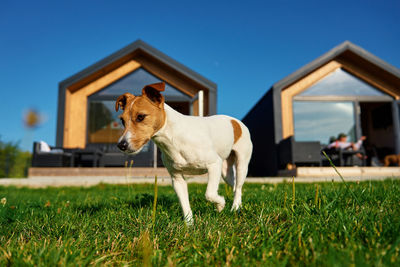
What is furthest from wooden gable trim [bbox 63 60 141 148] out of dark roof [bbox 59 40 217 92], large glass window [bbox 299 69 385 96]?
large glass window [bbox 299 69 385 96]

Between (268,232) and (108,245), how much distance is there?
849 millimetres

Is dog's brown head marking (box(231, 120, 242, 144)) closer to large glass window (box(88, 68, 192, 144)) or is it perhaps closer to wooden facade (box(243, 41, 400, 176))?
wooden facade (box(243, 41, 400, 176))

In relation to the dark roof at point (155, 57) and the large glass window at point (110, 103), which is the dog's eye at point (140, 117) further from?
the large glass window at point (110, 103)

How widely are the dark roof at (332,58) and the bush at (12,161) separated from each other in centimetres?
1187

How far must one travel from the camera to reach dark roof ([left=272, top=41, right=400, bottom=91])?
9875 mm

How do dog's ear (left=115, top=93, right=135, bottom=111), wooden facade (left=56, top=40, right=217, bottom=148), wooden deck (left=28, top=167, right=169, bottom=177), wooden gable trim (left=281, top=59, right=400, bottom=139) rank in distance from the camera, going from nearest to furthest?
dog's ear (left=115, top=93, right=135, bottom=111)
wooden deck (left=28, top=167, right=169, bottom=177)
wooden facade (left=56, top=40, right=217, bottom=148)
wooden gable trim (left=281, top=59, right=400, bottom=139)

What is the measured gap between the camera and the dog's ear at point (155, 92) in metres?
1.96

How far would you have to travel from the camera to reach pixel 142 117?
1.93 meters

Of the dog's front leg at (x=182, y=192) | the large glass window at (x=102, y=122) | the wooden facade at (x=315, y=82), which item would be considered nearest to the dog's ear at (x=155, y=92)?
the dog's front leg at (x=182, y=192)

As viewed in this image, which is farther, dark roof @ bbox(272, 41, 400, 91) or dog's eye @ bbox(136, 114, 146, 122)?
dark roof @ bbox(272, 41, 400, 91)

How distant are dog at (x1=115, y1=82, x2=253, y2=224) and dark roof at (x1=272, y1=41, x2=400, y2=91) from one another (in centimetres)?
810

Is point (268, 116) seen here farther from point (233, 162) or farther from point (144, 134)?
point (144, 134)

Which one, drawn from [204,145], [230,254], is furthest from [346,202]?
[230,254]

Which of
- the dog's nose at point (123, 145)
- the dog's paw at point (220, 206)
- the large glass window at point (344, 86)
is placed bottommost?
the dog's paw at point (220, 206)
